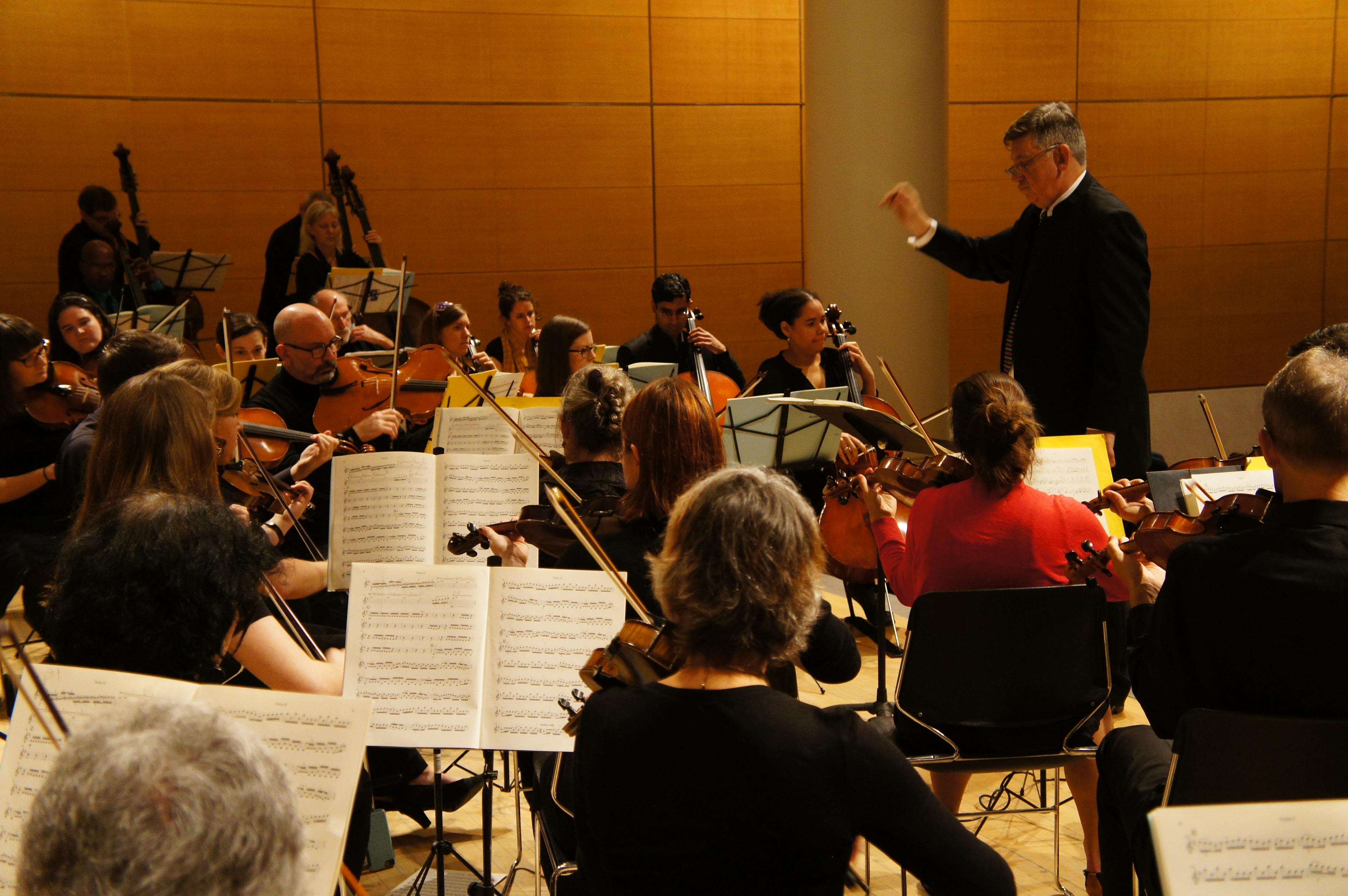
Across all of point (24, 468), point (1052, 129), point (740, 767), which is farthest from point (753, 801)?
point (24, 468)

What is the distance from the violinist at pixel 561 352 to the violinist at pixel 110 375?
1.49 metres

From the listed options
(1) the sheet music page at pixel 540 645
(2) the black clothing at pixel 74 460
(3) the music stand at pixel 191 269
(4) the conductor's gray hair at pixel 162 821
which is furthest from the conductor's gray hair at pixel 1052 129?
(3) the music stand at pixel 191 269

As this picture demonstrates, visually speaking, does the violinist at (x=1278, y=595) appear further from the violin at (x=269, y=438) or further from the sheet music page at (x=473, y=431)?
the violin at (x=269, y=438)

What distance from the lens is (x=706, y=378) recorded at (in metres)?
4.90

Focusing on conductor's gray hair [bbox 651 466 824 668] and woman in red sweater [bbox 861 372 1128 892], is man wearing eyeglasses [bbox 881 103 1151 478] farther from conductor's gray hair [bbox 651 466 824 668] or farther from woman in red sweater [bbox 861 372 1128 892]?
conductor's gray hair [bbox 651 466 824 668]

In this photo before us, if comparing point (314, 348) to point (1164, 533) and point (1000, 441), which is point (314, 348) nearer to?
point (1000, 441)

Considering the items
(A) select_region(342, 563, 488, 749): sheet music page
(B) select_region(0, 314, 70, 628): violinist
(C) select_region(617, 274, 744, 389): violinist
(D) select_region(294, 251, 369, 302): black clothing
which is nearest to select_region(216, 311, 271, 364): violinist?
(D) select_region(294, 251, 369, 302): black clothing

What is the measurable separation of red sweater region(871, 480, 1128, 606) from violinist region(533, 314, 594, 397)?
6.73ft

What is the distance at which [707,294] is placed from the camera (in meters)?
7.59

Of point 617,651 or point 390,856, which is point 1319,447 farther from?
point 390,856

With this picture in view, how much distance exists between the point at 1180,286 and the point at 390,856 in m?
6.87

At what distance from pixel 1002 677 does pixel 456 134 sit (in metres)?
5.67

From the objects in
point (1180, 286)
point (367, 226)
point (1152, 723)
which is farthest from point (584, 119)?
point (1152, 723)

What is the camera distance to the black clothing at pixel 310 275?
593cm
